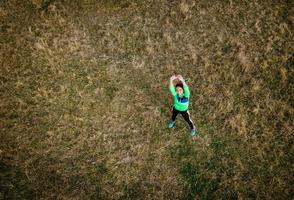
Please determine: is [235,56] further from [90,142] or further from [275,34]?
[90,142]

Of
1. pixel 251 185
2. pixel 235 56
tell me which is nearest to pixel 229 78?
pixel 235 56

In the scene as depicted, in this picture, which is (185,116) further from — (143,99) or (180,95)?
(143,99)

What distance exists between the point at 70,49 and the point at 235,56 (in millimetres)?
6104

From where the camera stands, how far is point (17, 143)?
26.9ft

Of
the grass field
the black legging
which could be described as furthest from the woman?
the grass field

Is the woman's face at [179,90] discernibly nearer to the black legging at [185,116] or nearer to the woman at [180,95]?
the woman at [180,95]

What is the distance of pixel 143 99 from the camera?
9.21 m

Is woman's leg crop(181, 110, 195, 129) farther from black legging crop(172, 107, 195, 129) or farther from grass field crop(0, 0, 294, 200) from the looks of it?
grass field crop(0, 0, 294, 200)

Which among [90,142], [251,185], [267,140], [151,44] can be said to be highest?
[151,44]

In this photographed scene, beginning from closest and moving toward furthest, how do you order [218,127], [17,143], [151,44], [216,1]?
[17,143] < [218,127] < [151,44] < [216,1]

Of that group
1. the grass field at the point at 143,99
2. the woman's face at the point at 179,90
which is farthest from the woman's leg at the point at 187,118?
the woman's face at the point at 179,90

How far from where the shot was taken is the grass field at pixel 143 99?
7867 millimetres

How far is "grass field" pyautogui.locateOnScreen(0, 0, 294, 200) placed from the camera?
7867 mm

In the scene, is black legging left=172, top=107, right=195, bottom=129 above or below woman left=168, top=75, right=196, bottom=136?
below
